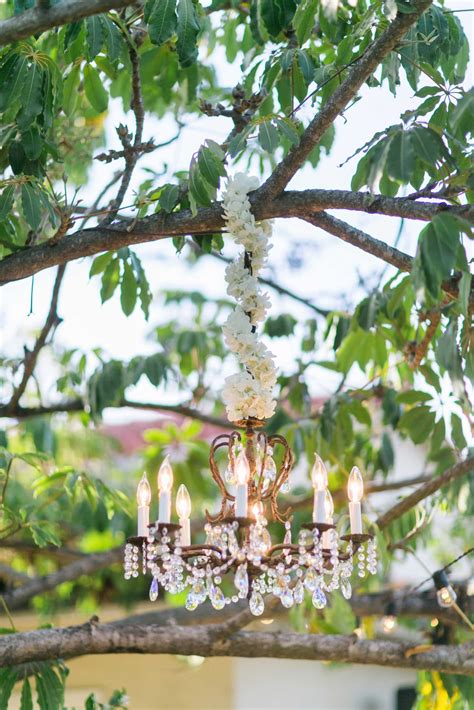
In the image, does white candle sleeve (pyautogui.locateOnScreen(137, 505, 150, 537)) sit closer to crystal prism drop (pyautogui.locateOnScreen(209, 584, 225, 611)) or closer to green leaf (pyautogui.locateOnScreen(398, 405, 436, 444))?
crystal prism drop (pyautogui.locateOnScreen(209, 584, 225, 611))

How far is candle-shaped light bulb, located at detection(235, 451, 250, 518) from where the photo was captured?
1836 mm

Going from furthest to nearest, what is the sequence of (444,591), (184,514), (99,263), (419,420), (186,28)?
(419,420), (444,591), (99,263), (186,28), (184,514)

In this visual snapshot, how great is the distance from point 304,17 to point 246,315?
0.78 meters

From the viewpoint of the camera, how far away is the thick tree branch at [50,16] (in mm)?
1969

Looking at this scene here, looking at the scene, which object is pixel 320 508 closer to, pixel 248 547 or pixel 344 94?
pixel 248 547

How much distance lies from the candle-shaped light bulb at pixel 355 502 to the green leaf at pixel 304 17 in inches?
43.3

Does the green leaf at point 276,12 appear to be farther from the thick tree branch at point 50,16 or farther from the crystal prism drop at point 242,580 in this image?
the crystal prism drop at point 242,580

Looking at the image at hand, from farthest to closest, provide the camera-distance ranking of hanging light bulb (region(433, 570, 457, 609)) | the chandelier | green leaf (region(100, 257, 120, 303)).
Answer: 1. hanging light bulb (region(433, 570, 457, 609))
2. green leaf (region(100, 257, 120, 303))
3. the chandelier

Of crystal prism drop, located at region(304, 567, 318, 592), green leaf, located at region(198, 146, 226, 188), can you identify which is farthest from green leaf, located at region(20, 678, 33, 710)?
green leaf, located at region(198, 146, 226, 188)

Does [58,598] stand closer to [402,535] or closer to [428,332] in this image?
[402,535]

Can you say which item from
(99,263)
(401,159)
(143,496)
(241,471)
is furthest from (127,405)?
(401,159)

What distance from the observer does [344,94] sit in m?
2.15

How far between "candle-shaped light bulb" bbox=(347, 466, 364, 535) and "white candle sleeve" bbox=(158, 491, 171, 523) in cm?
36

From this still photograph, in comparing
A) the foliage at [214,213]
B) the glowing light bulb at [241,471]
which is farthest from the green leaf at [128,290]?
the glowing light bulb at [241,471]
